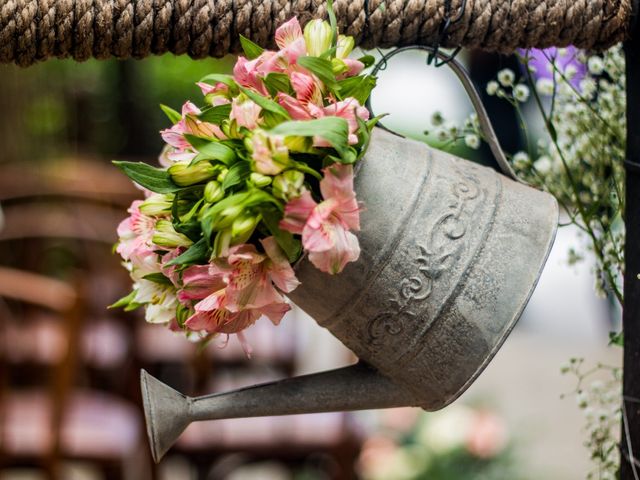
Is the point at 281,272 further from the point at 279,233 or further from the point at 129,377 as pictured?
the point at 129,377

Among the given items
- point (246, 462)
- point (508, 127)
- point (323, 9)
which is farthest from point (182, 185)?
point (508, 127)

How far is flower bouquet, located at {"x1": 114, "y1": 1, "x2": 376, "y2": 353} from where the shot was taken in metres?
0.76

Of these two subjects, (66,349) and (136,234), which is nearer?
(136,234)

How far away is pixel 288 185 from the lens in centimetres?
76

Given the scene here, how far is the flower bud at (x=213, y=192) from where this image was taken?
2.55 feet

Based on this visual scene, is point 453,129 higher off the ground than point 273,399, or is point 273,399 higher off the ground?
point 453,129

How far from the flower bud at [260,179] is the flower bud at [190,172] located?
0.05 meters

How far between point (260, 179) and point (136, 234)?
0.19 metres

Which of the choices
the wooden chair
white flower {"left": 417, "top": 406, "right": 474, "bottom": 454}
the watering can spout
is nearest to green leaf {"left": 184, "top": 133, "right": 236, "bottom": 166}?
the watering can spout

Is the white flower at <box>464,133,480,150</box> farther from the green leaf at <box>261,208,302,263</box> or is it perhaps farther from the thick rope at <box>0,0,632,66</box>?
the green leaf at <box>261,208,302,263</box>

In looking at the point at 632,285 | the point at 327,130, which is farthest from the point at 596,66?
the point at 327,130

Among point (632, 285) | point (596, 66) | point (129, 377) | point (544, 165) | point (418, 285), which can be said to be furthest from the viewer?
point (129, 377)

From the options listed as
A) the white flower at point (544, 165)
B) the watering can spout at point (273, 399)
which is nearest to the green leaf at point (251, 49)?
the watering can spout at point (273, 399)

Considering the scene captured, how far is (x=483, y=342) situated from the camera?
2.86 feet
